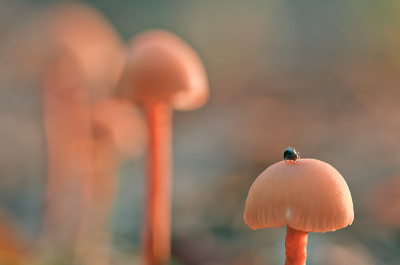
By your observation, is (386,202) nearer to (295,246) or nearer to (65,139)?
(295,246)

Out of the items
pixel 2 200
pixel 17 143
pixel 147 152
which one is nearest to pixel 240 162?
pixel 147 152

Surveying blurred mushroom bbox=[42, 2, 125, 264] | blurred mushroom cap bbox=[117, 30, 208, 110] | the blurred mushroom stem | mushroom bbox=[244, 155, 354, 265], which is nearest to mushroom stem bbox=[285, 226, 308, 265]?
mushroom bbox=[244, 155, 354, 265]

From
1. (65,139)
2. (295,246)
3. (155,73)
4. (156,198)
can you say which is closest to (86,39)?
(65,139)

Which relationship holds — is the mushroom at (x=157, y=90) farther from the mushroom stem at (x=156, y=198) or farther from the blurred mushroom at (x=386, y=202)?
the blurred mushroom at (x=386, y=202)

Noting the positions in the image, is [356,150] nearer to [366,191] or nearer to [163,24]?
[366,191]

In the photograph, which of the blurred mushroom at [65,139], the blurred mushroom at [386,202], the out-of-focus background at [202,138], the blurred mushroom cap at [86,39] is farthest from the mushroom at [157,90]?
the blurred mushroom at [386,202]
